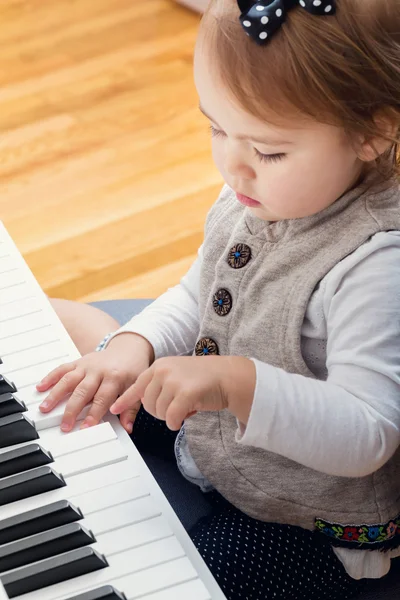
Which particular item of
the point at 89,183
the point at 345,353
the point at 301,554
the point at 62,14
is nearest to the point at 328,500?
the point at 301,554

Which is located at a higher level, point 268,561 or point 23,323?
point 23,323

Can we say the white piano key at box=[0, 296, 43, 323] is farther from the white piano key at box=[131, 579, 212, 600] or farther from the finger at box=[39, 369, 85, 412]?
the white piano key at box=[131, 579, 212, 600]

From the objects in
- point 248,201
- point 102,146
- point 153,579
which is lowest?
point 102,146

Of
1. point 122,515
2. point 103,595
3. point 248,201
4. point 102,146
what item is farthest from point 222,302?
point 102,146

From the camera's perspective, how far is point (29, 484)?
3.29ft

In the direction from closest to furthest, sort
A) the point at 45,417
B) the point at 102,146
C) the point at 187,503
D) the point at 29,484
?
1. the point at 29,484
2. the point at 45,417
3. the point at 187,503
4. the point at 102,146

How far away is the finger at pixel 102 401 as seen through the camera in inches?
44.4

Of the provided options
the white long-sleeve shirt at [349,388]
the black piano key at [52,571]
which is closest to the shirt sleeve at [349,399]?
the white long-sleeve shirt at [349,388]

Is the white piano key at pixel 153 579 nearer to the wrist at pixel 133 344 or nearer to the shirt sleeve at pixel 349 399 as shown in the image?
the shirt sleeve at pixel 349 399

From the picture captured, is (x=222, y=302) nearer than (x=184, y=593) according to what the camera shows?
No

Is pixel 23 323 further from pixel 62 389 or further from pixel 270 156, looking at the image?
pixel 270 156

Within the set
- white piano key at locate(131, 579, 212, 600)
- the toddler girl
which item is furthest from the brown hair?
white piano key at locate(131, 579, 212, 600)

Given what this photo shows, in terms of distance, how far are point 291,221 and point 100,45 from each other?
95.5 inches

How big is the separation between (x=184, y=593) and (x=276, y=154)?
0.48 meters
